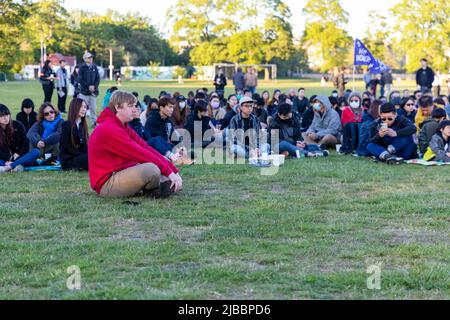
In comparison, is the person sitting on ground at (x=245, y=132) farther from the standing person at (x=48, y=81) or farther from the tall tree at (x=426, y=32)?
the tall tree at (x=426, y=32)

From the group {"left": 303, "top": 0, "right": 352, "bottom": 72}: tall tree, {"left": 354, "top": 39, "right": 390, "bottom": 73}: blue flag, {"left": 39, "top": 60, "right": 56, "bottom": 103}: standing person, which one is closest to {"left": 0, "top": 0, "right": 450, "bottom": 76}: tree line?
{"left": 303, "top": 0, "right": 352, "bottom": 72}: tall tree

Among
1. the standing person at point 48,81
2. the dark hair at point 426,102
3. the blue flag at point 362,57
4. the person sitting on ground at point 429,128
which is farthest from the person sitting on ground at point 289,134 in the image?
the blue flag at point 362,57

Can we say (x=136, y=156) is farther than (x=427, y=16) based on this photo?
No

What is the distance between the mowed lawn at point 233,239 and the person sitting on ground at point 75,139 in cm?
53

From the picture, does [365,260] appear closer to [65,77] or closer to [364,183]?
[364,183]

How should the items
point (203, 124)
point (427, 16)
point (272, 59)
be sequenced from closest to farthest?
point (203, 124)
point (427, 16)
point (272, 59)

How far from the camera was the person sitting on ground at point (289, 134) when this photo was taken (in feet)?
38.1

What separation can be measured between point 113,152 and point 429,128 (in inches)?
244

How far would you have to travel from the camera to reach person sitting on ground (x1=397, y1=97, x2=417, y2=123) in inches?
523

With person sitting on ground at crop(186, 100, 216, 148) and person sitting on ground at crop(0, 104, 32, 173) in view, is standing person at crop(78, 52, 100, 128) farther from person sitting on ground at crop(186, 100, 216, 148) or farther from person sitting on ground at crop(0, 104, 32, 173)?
person sitting on ground at crop(0, 104, 32, 173)

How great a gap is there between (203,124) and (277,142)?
6.14 ft

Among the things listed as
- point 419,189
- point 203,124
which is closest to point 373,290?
point 419,189

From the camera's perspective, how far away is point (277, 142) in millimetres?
11602

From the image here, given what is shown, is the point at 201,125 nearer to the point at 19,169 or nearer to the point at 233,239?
the point at 19,169
